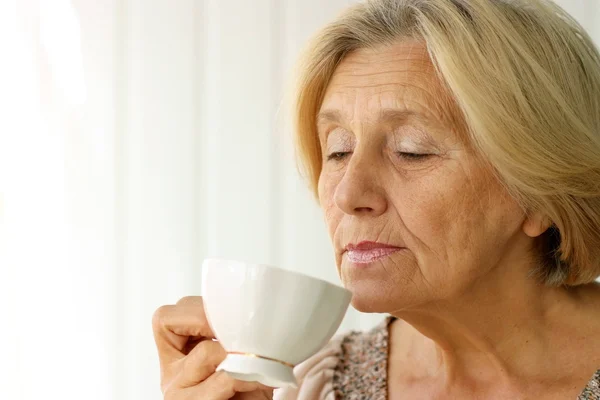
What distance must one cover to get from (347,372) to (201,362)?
55 centimetres

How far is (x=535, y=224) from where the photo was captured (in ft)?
5.43

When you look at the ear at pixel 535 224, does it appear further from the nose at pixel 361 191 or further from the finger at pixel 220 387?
the finger at pixel 220 387

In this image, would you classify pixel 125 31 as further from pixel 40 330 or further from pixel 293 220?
pixel 40 330

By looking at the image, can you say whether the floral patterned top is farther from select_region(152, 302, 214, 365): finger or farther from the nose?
the nose

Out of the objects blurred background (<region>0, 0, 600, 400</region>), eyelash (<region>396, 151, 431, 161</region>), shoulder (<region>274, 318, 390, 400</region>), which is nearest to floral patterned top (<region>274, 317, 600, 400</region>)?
shoulder (<region>274, 318, 390, 400</region>)

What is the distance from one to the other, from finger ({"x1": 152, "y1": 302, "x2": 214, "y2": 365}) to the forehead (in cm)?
51

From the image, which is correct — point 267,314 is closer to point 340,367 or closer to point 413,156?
point 413,156

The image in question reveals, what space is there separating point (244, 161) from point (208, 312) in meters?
1.55

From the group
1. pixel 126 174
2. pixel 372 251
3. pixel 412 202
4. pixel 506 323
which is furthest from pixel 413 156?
pixel 126 174

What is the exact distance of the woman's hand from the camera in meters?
1.47

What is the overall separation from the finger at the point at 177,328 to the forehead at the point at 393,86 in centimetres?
51

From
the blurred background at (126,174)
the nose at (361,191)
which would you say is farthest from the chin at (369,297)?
the blurred background at (126,174)

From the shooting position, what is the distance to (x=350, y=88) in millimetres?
1695

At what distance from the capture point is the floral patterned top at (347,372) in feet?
6.19
